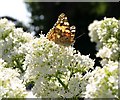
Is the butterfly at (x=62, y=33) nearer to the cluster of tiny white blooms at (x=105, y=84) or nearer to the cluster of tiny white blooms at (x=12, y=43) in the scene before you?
the cluster of tiny white blooms at (x=12, y=43)

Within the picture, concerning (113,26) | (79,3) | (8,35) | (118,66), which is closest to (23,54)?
(8,35)

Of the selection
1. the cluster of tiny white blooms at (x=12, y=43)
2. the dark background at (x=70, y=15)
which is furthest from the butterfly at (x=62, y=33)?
the dark background at (x=70, y=15)

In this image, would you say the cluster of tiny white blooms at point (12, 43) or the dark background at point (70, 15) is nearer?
the cluster of tiny white blooms at point (12, 43)

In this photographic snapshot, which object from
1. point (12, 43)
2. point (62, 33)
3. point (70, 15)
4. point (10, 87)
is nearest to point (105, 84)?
point (10, 87)

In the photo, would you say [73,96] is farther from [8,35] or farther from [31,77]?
[8,35]

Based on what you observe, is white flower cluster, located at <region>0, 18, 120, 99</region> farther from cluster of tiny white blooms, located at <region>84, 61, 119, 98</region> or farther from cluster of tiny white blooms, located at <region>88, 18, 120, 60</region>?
cluster of tiny white blooms, located at <region>88, 18, 120, 60</region>

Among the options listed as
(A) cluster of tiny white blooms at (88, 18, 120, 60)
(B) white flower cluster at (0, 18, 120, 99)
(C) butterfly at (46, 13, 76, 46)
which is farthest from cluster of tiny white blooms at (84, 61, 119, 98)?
(A) cluster of tiny white blooms at (88, 18, 120, 60)
